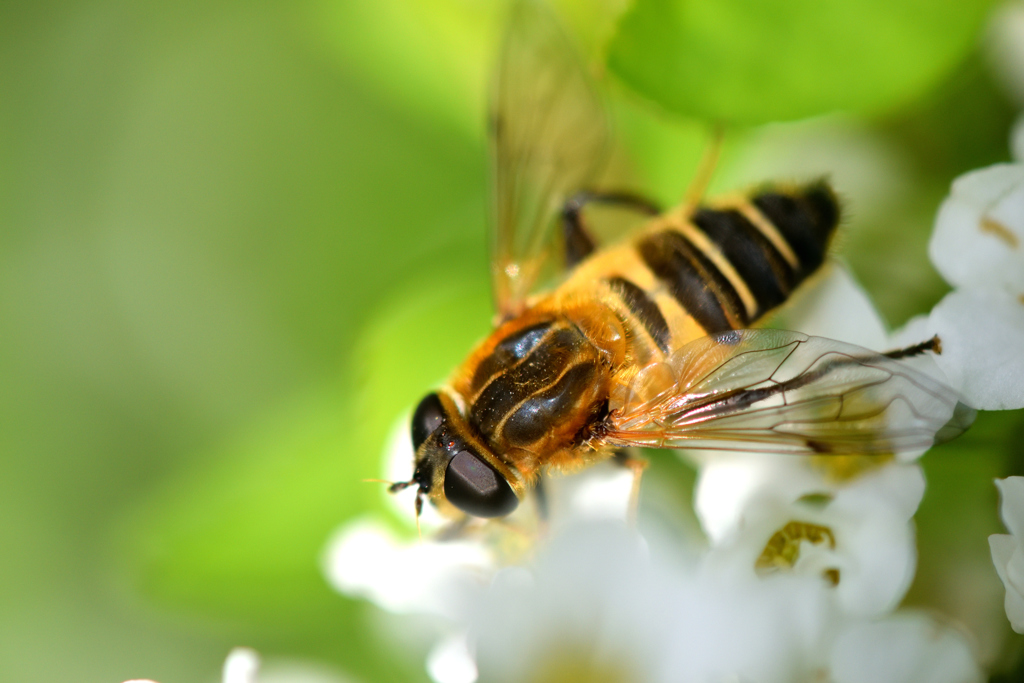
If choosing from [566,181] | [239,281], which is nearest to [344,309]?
[239,281]

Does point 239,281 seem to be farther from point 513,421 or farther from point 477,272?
point 513,421

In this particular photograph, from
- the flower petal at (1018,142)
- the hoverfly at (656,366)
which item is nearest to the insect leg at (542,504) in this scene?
the hoverfly at (656,366)

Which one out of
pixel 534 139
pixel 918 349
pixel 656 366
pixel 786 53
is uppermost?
pixel 534 139

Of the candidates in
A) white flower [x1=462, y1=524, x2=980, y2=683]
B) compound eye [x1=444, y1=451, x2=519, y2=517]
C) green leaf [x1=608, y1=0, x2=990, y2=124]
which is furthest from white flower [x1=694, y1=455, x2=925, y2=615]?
green leaf [x1=608, y1=0, x2=990, y2=124]

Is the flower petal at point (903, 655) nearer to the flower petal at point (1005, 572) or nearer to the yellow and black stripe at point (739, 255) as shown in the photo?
the flower petal at point (1005, 572)

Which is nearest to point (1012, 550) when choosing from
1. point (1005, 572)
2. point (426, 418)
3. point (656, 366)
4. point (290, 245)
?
point (1005, 572)

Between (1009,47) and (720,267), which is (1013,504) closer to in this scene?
(720,267)
